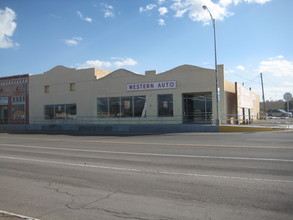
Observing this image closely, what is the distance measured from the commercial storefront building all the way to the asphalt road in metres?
15.4

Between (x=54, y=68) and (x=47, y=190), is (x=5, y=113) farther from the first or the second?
(x=47, y=190)

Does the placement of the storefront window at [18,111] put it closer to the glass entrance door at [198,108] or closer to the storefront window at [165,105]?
the storefront window at [165,105]

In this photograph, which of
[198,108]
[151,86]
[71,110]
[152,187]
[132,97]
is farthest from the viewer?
[71,110]

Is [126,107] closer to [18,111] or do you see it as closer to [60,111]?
[60,111]

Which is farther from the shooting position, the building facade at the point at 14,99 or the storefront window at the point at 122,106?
the building facade at the point at 14,99

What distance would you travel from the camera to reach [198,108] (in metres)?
27.6

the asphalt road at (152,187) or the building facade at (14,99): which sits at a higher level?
the building facade at (14,99)

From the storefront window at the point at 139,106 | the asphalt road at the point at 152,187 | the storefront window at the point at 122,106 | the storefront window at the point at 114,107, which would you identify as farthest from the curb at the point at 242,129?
the asphalt road at the point at 152,187

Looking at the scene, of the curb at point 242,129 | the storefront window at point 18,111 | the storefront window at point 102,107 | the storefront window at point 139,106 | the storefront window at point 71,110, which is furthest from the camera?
the storefront window at point 18,111

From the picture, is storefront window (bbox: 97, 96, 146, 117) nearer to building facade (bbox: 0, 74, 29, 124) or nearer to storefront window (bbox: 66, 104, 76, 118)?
storefront window (bbox: 66, 104, 76, 118)

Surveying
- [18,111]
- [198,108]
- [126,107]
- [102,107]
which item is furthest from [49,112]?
[198,108]

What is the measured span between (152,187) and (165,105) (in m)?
21.5

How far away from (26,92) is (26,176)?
3234 cm

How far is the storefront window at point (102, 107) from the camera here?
3127 cm
